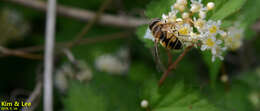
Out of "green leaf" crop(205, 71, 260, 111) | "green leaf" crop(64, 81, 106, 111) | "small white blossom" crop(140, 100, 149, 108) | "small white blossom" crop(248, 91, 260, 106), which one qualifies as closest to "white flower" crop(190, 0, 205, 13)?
"small white blossom" crop(140, 100, 149, 108)

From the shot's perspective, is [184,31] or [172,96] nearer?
[184,31]

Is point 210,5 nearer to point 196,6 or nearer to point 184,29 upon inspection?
point 196,6

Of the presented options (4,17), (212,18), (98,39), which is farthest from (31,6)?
(212,18)

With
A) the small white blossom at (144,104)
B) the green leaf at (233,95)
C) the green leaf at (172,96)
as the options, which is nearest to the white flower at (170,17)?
the green leaf at (172,96)

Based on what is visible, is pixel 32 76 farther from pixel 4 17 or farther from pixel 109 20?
pixel 109 20

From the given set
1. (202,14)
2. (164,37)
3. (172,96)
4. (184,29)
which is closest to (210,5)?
(202,14)

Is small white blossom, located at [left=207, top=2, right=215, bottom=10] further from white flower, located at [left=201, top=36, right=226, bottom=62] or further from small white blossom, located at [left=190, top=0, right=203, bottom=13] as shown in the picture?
white flower, located at [left=201, top=36, right=226, bottom=62]

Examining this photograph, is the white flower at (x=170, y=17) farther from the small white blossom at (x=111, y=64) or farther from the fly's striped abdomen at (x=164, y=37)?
the small white blossom at (x=111, y=64)
